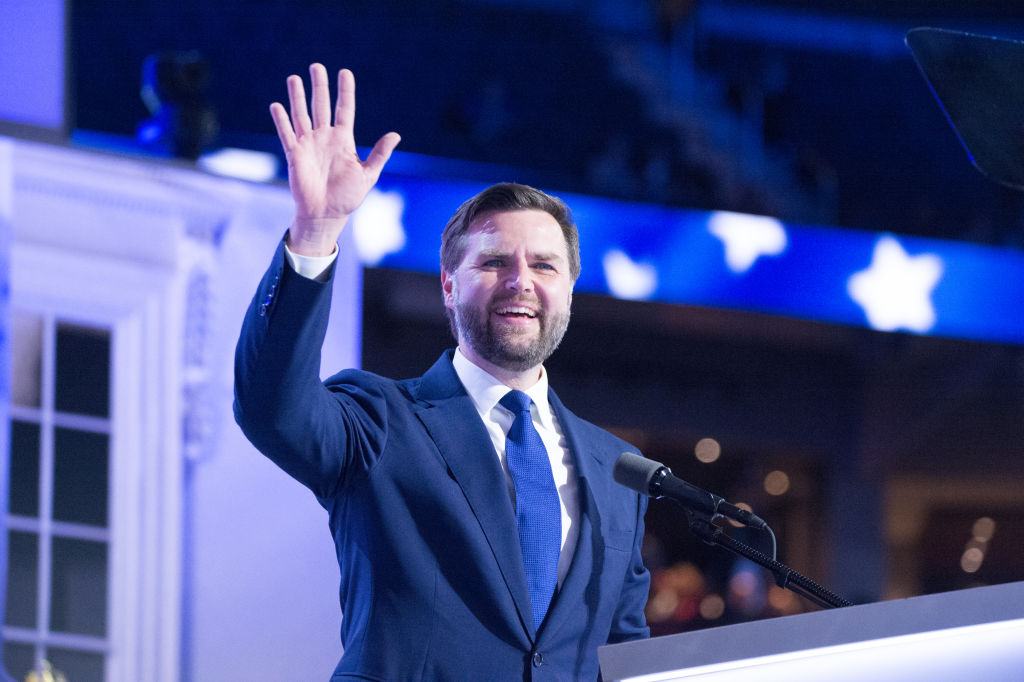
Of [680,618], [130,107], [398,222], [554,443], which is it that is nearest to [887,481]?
[680,618]

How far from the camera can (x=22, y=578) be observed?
2445mm

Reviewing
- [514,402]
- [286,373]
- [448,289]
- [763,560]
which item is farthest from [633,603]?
[286,373]

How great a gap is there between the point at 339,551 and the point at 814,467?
514 cm

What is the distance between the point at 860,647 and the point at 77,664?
6.37 feet

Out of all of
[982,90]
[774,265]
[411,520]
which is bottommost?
[411,520]

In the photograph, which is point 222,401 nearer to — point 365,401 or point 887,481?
point 365,401

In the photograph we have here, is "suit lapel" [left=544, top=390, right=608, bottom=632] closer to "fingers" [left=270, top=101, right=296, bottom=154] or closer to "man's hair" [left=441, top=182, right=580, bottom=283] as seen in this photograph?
"man's hair" [left=441, top=182, right=580, bottom=283]

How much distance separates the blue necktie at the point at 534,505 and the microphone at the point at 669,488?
0.22 meters

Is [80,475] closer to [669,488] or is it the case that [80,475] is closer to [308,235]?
[308,235]

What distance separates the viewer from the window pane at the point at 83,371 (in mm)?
2545

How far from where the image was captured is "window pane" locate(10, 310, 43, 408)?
2.47 m

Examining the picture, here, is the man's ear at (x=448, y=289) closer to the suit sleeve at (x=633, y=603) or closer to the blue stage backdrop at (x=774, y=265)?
the suit sleeve at (x=633, y=603)

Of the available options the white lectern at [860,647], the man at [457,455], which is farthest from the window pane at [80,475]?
the white lectern at [860,647]

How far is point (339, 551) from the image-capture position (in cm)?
164
